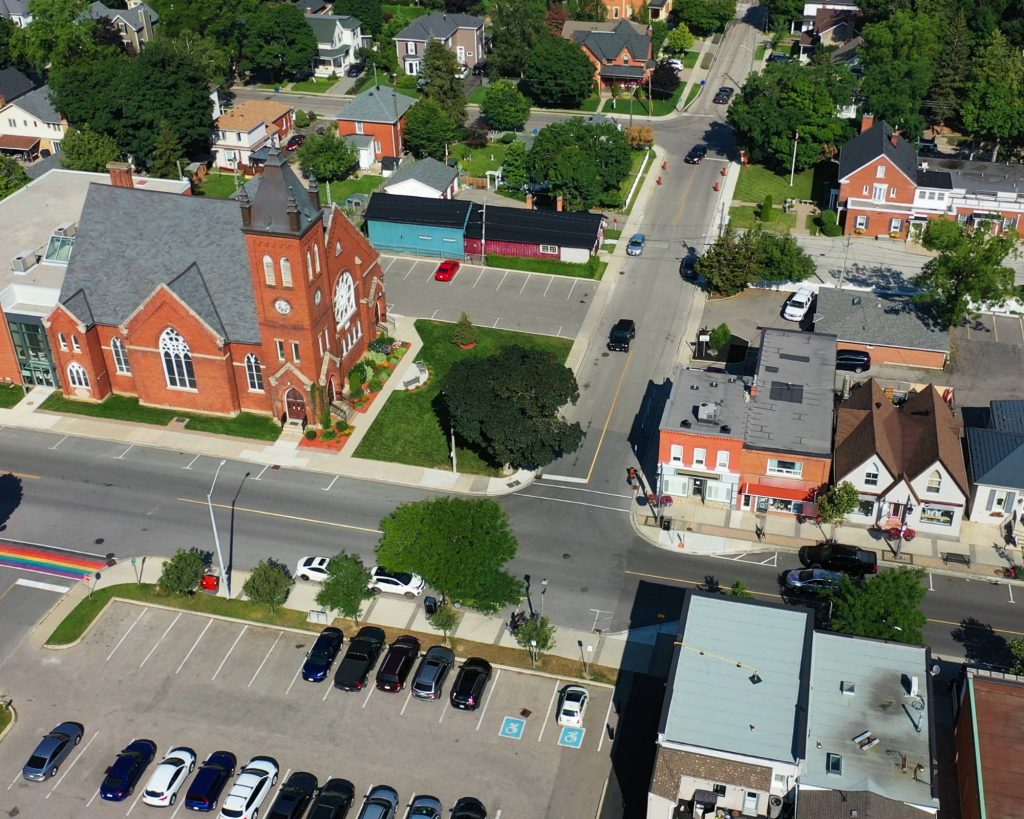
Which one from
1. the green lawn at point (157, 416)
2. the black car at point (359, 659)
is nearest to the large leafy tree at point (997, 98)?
the green lawn at point (157, 416)

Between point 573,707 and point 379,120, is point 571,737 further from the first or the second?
point 379,120

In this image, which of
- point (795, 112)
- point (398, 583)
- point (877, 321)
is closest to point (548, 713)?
point (398, 583)

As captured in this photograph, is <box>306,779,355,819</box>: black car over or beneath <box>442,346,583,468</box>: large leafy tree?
beneath

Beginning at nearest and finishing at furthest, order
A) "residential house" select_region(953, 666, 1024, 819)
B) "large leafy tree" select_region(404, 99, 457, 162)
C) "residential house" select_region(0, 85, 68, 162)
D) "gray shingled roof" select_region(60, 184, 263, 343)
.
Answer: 1. "residential house" select_region(953, 666, 1024, 819)
2. "gray shingled roof" select_region(60, 184, 263, 343)
3. "large leafy tree" select_region(404, 99, 457, 162)
4. "residential house" select_region(0, 85, 68, 162)

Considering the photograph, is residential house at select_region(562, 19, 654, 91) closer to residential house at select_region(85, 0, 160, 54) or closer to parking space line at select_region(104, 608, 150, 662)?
residential house at select_region(85, 0, 160, 54)

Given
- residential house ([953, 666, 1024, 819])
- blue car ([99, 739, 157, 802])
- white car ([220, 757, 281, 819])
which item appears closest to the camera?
residential house ([953, 666, 1024, 819])

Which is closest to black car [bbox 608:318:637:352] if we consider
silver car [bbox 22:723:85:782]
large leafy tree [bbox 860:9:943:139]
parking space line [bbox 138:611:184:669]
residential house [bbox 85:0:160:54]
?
parking space line [bbox 138:611:184:669]

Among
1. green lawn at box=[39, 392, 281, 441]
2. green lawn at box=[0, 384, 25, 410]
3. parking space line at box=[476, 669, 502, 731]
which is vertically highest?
parking space line at box=[476, 669, 502, 731]
